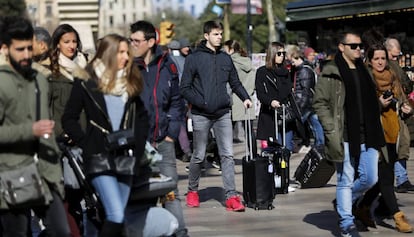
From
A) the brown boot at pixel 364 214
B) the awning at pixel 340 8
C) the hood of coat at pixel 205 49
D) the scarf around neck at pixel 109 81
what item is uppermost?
the awning at pixel 340 8

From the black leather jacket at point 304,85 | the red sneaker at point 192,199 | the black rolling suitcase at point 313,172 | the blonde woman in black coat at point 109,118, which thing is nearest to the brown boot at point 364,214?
the red sneaker at point 192,199

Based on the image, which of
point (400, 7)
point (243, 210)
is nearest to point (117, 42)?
point (243, 210)

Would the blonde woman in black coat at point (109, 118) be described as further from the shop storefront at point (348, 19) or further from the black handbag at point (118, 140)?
the shop storefront at point (348, 19)

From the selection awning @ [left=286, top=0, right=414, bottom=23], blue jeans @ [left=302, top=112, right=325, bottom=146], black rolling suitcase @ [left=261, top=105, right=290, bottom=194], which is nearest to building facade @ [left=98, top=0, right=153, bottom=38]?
awning @ [left=286, top=0, right=414, bottom=23]

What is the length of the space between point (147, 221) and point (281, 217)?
4.04 m

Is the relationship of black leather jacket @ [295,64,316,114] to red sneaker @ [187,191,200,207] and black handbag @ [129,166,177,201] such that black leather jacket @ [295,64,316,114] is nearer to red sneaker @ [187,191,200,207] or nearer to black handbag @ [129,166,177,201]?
red sneaker @ [187,191,200,207]

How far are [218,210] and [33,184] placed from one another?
17.7ft

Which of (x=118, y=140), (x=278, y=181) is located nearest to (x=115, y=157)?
(x=118, y=140)

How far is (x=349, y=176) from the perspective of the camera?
10.1 meters

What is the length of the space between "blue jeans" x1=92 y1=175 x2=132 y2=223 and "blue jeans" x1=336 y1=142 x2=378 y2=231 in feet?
9.02

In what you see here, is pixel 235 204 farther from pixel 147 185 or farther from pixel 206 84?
pixel 147 185

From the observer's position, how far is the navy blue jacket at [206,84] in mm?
12125

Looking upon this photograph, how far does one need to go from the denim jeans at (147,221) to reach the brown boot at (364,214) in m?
3.18

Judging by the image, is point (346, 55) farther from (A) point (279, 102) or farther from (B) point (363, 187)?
(A) point (279, 102)
